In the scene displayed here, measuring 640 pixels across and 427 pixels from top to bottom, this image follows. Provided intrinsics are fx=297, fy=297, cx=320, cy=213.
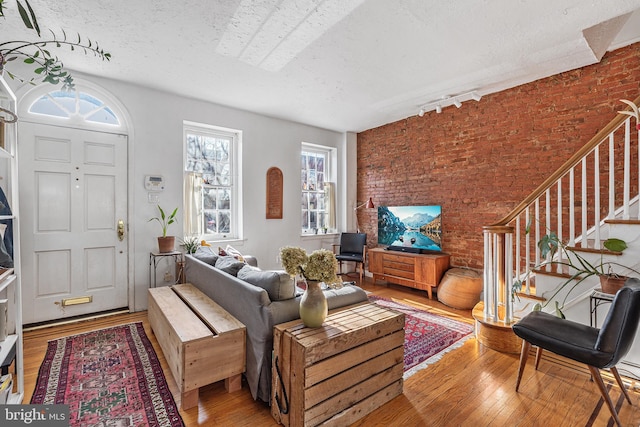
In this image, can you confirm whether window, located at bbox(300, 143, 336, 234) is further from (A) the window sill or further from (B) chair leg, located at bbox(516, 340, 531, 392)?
(B) chair leg, located at bbox(516, 340, 531, 392)

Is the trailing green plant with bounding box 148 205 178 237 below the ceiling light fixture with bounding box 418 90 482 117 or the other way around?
below

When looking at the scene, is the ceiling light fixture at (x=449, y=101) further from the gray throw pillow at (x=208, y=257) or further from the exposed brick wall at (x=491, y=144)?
the gray throw pillow at (x=208, y=257)

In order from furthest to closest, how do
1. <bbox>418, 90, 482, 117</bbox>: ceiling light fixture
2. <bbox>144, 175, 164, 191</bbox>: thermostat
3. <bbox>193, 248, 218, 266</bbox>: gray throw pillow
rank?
1. <bbox>418, 90, 482, 117</bbox>: ceiling light fixture
2. <bbox>144, 175, 164, 191</bbox>: thermostat
3. <bbox>193, 248, 218, 266</bbox>: gray throw pillow

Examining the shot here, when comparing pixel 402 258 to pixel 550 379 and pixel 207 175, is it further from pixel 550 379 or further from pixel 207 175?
pixel 207 175

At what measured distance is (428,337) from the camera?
9.73 ft

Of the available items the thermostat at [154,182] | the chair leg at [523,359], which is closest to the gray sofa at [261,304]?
the chair leg at [523,359]

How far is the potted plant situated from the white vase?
2.55 metres

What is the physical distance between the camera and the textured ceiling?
230 centimetres

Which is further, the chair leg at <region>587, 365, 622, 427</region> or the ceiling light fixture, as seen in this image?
the ceiling light fixture

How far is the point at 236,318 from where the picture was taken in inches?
88.7

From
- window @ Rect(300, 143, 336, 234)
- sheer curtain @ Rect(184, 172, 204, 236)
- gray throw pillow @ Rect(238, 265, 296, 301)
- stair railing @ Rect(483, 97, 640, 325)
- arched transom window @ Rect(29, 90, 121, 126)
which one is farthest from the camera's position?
window @ Rect(300, 143, 336, 234)

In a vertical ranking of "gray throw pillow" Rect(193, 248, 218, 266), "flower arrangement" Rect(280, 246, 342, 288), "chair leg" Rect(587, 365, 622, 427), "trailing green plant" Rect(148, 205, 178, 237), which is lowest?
"chair leg" Rect(587, 365, 622, 427)

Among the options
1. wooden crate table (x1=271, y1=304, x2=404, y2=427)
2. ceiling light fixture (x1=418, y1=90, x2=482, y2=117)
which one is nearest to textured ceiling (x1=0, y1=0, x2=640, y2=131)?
ceiling light fixture (x1=418, y1=90, x2=482, y2=117)

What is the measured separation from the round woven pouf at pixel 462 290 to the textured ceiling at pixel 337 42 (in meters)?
2.38
